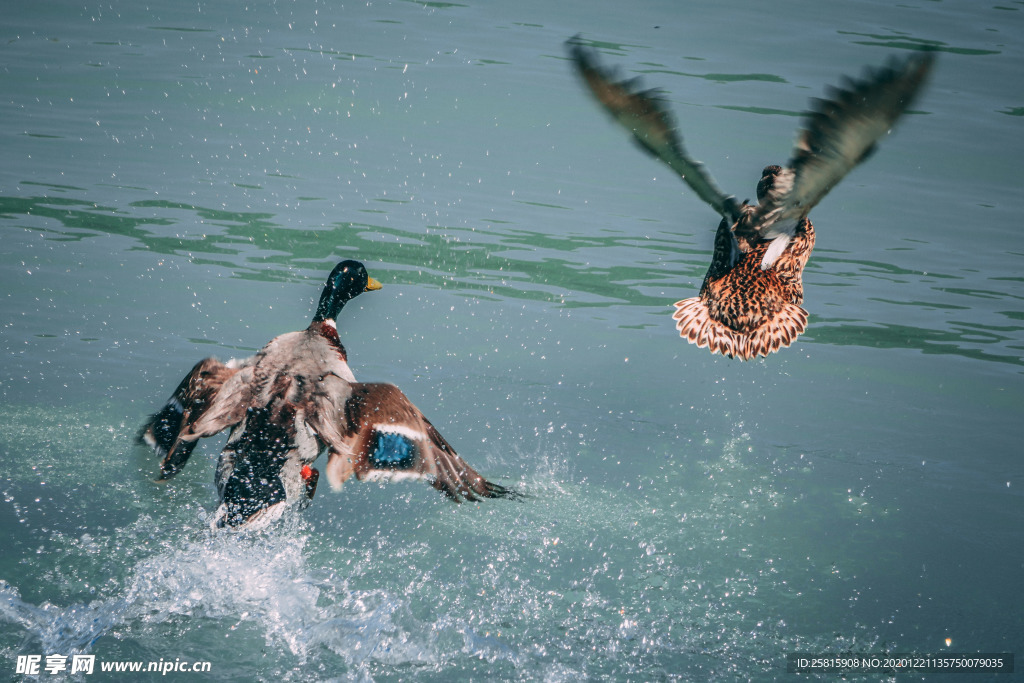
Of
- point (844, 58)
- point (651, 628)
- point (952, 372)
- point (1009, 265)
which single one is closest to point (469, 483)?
point (651, 628)

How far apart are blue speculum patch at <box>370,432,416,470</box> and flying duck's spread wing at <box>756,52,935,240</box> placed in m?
1.83

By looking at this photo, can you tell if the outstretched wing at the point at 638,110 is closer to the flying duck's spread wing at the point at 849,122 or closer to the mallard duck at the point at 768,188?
the mallard duck at the point at 768,188

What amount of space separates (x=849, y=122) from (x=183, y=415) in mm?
2803

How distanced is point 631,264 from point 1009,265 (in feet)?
10.4

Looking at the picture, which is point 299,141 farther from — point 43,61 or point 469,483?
point 469,483

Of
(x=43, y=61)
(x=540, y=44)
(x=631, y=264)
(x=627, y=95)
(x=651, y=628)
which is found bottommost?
(x=651, y=628)

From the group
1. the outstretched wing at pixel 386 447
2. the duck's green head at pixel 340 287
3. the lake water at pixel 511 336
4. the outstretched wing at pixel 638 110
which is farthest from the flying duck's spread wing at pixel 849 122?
the duck's green head at pixel 340 287

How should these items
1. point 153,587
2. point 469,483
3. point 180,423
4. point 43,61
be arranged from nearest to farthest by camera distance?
point 153,587 < point 469,483 < point 180,423 < point 43,61

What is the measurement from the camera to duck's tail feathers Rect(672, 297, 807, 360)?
14.0 ft

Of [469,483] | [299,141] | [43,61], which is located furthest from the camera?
[43,61]

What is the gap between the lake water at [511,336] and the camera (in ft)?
10.8

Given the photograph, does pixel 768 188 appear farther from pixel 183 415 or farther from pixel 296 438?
pixel 183 415

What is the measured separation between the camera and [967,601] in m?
3.63

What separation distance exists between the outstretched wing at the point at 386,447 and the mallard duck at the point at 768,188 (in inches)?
54.9
